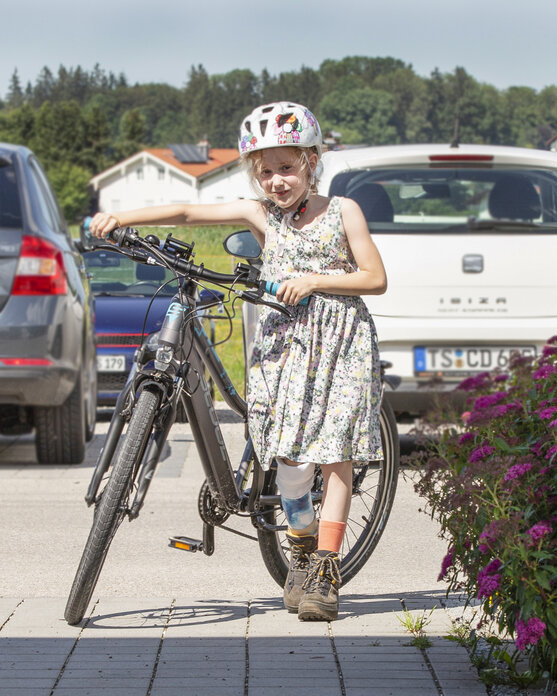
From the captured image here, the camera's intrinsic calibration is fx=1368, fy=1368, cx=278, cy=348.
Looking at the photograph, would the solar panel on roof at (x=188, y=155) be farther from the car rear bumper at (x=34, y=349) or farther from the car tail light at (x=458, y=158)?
the car rear bumper at (x=34, y=349)

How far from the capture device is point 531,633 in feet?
10.6

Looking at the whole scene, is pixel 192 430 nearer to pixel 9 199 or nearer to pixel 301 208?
pixel 301 208

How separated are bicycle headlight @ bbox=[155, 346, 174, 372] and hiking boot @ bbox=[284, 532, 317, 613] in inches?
31.1

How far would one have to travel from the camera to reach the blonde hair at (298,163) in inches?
170

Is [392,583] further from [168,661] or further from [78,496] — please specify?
[78,496]

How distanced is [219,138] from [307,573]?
647 ft

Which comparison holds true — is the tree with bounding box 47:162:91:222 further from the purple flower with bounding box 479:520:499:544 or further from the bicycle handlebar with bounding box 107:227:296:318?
the purple flower with bounding box 479:520:499:544

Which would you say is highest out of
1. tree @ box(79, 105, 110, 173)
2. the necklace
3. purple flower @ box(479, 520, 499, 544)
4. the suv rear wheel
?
tree @ box(79, 105, 110, 173)

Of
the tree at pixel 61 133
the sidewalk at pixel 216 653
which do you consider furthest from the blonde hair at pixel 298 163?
the tree at pixel 61 133

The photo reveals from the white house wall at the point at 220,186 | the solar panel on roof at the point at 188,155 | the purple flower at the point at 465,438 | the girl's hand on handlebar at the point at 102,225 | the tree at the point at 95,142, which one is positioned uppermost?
the tree at the point at 95,142

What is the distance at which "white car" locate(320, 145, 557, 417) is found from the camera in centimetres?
805

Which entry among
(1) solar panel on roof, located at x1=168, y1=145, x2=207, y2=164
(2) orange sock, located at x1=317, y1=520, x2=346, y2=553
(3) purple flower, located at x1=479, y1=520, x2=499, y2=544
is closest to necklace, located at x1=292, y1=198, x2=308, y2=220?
(2) orange sock, located at x1=317, y1=520, x2=346, y2=553

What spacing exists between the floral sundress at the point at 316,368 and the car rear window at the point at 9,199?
3.84m

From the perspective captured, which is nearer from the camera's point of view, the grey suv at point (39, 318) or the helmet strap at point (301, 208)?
the helmet strap at point (301, 208)
